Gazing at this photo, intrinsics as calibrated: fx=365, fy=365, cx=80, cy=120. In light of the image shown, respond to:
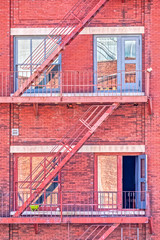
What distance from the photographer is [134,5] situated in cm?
1184

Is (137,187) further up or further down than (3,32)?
further down

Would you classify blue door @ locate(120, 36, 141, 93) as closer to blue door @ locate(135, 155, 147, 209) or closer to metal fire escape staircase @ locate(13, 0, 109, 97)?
metal fire escape staircase @ locate(13, 0, 109, 97)

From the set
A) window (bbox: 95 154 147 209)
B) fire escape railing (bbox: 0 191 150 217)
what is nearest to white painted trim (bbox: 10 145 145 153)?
window (bbox: 95 154 147 209)

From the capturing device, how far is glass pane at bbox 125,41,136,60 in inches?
467

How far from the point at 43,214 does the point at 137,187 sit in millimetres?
3152

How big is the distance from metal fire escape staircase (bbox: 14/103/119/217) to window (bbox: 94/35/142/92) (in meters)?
0.90

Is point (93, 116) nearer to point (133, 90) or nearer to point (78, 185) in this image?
point (133, 90)

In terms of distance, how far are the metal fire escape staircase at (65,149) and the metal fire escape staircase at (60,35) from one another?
1985 millimetres

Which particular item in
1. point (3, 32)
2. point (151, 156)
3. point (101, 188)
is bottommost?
point (101, 188)

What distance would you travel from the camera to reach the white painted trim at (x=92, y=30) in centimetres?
1174

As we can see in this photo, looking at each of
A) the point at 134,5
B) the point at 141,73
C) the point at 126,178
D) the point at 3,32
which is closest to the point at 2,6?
the point at 3,32

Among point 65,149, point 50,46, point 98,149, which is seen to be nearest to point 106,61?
point 50,46

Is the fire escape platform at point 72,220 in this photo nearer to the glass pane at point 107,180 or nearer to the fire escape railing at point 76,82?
the glass pane at point 107,180

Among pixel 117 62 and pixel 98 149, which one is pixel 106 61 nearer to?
pixel 117 62
